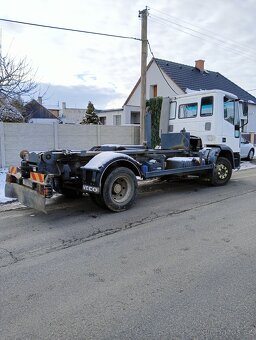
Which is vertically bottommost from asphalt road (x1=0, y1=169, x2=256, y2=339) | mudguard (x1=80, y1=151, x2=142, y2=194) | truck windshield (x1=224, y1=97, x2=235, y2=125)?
asphalt road (x1=0, y1=169, x2=256, y2=339)

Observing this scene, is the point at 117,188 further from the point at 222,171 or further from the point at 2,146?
the point at 2,146

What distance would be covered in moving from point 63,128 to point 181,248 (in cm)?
1058

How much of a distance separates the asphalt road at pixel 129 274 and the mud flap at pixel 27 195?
11.0 inches

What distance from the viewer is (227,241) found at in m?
4.64

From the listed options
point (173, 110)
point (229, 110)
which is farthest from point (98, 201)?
point (229, 110)

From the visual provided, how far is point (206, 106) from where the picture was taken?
920 cm

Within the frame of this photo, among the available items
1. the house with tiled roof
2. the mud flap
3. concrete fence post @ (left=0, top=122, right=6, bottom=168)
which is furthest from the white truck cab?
the house with tiled roof

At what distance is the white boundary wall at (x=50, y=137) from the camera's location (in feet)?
40.4

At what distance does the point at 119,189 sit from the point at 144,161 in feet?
4.03

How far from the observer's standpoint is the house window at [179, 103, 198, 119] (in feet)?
31.3

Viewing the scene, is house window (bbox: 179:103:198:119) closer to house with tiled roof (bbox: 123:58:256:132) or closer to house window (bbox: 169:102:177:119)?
house window (bbox: 169:102:177:119)

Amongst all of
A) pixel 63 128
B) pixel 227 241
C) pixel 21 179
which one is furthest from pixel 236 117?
pixel 63 128

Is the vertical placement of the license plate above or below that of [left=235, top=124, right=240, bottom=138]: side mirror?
below

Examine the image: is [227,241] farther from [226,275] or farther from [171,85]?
[171,85]
